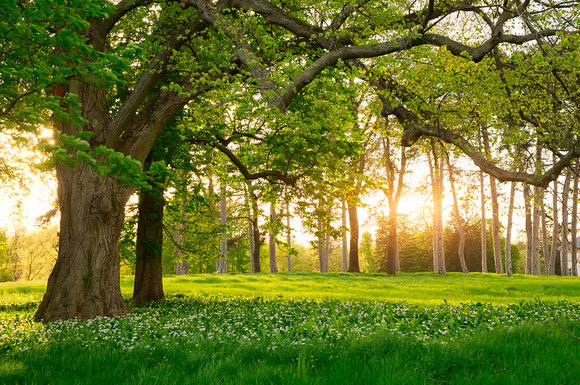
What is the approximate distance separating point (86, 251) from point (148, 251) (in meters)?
3.92

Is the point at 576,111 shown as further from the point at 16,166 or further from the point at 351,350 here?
the point at 16,166

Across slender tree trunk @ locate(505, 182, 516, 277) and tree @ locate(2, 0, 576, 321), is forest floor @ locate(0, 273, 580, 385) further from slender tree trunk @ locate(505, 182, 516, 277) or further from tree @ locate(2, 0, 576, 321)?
slender tree trunk @ locate(505, 182, 516, 277)

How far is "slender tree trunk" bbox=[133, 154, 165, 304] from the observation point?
47.7ft

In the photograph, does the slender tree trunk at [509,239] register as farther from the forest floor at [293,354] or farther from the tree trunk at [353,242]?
the forest floor at [293,354]

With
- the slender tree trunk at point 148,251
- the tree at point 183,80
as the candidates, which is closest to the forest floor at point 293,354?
the tree at point 183,80

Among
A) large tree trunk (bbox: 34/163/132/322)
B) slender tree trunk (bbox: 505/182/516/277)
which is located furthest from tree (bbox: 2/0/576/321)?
slender tree trunk (bbox: 505/182/516/277)

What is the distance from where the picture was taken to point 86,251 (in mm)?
10820

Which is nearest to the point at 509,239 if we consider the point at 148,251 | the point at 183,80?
the point at 148,251

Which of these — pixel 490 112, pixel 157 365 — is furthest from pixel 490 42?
pixel 157 365

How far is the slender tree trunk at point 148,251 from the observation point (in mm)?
14539

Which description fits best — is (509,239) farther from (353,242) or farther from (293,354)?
(293,354)

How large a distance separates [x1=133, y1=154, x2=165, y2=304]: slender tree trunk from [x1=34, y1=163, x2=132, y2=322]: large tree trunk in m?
2.94

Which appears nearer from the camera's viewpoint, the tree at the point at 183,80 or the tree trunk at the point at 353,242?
the tree at the point at 183,80

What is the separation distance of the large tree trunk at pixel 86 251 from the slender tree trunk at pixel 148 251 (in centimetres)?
294
